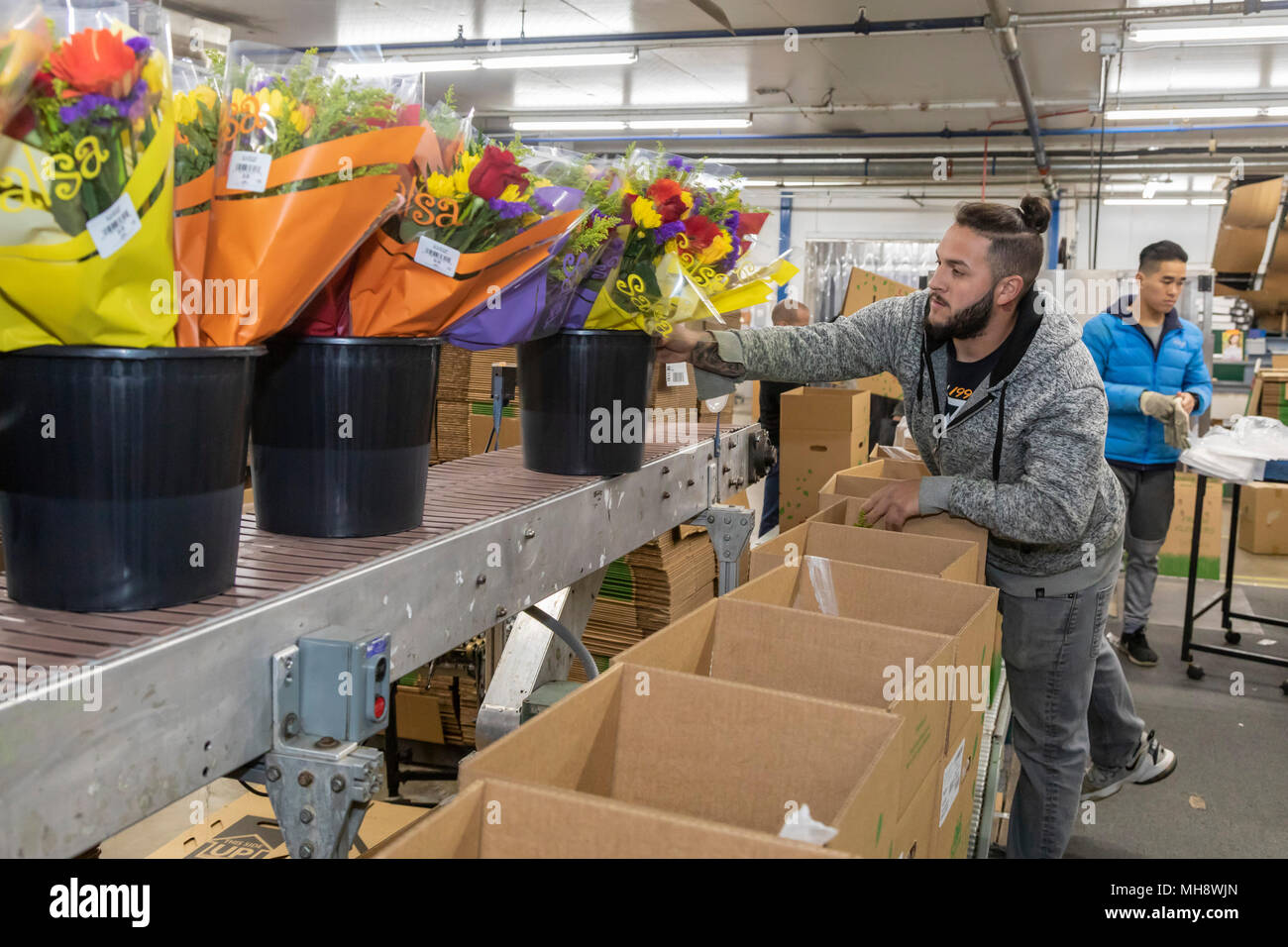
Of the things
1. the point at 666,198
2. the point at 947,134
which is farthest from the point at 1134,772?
the point at 947,134

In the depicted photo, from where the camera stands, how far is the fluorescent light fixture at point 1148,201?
40.0 ft

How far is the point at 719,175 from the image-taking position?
1649 millimetres

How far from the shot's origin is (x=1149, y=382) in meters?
3.96

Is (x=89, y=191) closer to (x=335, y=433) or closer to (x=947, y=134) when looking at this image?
(x=335, y=433)

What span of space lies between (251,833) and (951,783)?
1.48m

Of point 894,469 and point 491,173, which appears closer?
point 491,173

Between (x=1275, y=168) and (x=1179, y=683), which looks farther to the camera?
(x=1275, y=168)

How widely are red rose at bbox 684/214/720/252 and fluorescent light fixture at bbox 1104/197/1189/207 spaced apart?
40.7 feet

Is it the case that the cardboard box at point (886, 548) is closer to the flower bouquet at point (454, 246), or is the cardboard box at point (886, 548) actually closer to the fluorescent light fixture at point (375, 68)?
the flower bouquet at point (454, 246)

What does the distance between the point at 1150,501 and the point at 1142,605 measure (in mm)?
555

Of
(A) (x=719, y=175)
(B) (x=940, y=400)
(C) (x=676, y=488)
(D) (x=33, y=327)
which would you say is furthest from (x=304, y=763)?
(B) (x=940, y=400)

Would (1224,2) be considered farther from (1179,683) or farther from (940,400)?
(940,400)

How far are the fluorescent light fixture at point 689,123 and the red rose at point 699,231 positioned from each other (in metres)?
8.55

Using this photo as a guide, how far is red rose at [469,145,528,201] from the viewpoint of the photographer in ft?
→ 3.54
